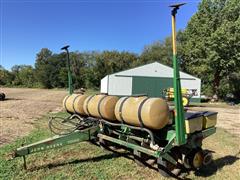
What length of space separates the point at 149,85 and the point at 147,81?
48 centimetres

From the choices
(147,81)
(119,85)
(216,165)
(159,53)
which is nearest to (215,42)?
(147,81)

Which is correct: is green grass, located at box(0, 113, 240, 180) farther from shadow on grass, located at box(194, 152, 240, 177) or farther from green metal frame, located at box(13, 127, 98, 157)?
green metal frame, located at box(13, 127, 98, 157)

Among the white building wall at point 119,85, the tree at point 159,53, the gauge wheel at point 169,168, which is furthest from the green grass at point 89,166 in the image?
the tree at point 159,53

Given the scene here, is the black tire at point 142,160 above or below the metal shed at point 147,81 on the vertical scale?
below

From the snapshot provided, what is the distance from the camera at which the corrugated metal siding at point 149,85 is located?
28625mm

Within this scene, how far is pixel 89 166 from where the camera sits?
531 centimetres

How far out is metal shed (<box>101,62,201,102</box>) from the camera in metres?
28.3

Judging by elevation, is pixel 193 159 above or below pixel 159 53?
below

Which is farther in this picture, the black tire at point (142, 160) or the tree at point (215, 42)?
the tree at point (215, 42)

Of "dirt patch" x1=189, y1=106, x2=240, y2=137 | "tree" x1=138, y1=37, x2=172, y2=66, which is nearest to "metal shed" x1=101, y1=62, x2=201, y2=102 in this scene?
"dirt patch" x1=189, y1=106, x2=240, y2=137

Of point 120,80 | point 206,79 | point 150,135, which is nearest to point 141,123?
point 150,135

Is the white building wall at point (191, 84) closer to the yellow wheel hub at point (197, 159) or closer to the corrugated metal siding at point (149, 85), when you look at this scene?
the corrugated metal siding at point (149, 85)

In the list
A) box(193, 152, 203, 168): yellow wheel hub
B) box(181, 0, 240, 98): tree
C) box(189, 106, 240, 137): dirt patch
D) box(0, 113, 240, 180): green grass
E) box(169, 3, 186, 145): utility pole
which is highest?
box(181, 0, 240, 98): tree

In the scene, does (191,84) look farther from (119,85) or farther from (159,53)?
(159,53)
